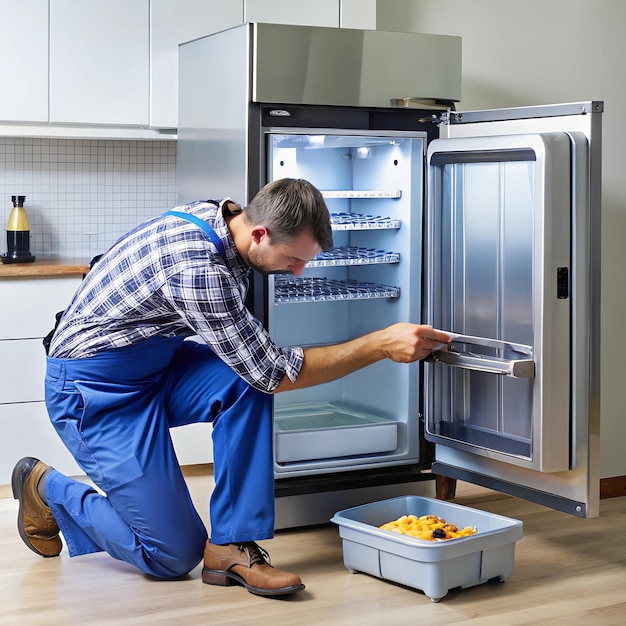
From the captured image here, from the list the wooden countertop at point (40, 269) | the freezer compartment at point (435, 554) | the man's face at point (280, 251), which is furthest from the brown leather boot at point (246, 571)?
the wooden countertop at point (40, 269)

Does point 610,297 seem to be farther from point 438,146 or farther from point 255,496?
point 255,496

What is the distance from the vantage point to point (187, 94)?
3.39 metres

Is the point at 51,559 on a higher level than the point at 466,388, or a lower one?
lower

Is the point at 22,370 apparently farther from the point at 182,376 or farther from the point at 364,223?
the point at 364,223

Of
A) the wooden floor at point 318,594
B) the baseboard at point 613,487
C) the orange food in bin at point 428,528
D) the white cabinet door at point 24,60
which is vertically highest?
the white cabinet door at point 24,60

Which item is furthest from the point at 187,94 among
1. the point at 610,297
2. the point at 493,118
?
the point at 610,297

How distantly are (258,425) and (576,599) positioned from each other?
3.05ft

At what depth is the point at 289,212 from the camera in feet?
7.64

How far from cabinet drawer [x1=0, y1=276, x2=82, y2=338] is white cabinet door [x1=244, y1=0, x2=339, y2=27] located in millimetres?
1169

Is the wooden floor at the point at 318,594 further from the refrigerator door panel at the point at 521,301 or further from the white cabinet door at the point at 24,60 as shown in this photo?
the white cabinet door at the point at 24,60

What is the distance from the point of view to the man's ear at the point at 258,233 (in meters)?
2.38

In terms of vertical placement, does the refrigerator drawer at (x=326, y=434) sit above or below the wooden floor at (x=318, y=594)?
above

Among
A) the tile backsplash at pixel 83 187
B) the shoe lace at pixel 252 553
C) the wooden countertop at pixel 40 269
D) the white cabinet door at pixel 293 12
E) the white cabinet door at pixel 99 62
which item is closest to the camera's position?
the shoe lace at pixel 252 553

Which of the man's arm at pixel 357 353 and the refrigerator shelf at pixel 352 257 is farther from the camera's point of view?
the refrigerator shelf at pixel 352 257
